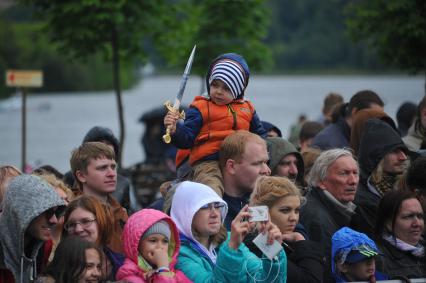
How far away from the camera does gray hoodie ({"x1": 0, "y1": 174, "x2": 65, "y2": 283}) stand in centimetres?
570

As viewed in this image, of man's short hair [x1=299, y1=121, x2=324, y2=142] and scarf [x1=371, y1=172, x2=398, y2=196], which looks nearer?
scarf [x1=371, y1=172, x2=398, y2=196]

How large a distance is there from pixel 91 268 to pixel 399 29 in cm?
1310

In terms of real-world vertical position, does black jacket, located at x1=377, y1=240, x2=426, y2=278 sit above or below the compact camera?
below

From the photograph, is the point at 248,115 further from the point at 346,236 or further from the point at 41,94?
the point at 41,94

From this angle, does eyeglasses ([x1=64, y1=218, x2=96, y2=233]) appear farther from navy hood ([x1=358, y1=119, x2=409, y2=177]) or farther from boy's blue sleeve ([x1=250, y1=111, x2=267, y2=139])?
navy hood ([x1=358, y1=119, x2=409, y2=177])

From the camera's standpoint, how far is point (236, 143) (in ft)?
23.1

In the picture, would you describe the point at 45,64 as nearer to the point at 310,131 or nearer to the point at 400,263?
the point at 310,131

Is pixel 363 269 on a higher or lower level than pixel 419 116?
lower

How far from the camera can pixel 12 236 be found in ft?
18.9

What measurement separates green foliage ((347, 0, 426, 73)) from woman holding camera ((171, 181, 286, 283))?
12.0 meters

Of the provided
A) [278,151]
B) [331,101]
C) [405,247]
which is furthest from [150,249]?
[331,101]

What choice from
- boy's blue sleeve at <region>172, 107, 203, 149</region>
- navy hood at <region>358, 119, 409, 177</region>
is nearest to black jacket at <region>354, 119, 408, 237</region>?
navy hood at <region>358, 119, 409, 177</region>

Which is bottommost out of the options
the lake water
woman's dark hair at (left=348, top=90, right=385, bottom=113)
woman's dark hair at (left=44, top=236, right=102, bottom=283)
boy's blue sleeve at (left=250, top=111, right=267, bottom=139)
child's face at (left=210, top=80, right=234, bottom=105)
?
the lake water

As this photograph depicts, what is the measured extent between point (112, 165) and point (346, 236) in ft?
6.32
